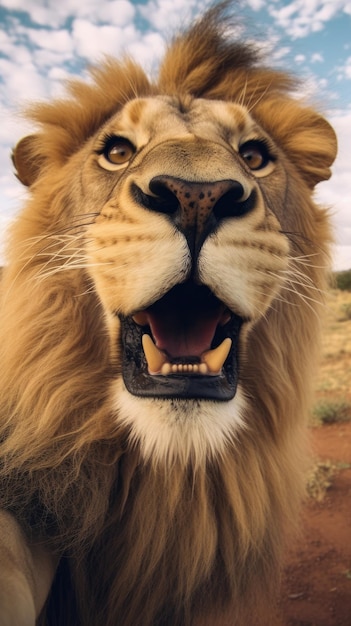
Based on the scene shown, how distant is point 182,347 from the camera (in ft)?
5.50

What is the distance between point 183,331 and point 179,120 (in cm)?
85

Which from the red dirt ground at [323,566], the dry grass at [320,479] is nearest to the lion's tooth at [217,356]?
the red dirt ground at [323,566]

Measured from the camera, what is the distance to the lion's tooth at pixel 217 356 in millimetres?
1639

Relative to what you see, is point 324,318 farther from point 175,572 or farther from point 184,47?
point 184,47

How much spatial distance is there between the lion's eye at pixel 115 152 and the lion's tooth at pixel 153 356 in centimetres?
78

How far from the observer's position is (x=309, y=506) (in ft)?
14.6

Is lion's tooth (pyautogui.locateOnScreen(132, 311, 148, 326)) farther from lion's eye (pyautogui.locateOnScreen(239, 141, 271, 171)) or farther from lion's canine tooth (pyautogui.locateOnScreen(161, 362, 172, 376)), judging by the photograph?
lion's eye (pyautogui.locateOnScreen(239, 141, 271, 171))

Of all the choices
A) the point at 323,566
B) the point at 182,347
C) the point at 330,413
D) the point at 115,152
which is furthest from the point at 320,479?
the point at 115,152

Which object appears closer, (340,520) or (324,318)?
(324,318)

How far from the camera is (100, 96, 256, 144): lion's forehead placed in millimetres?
1971

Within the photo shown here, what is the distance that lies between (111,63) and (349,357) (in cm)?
965

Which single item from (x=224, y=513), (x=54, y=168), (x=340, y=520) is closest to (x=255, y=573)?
(x=224, y=513)

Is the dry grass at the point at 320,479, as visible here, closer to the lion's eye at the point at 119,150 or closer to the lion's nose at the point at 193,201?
the lion's eye at the point at 119,150

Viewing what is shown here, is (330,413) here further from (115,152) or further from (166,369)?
(166,369)
